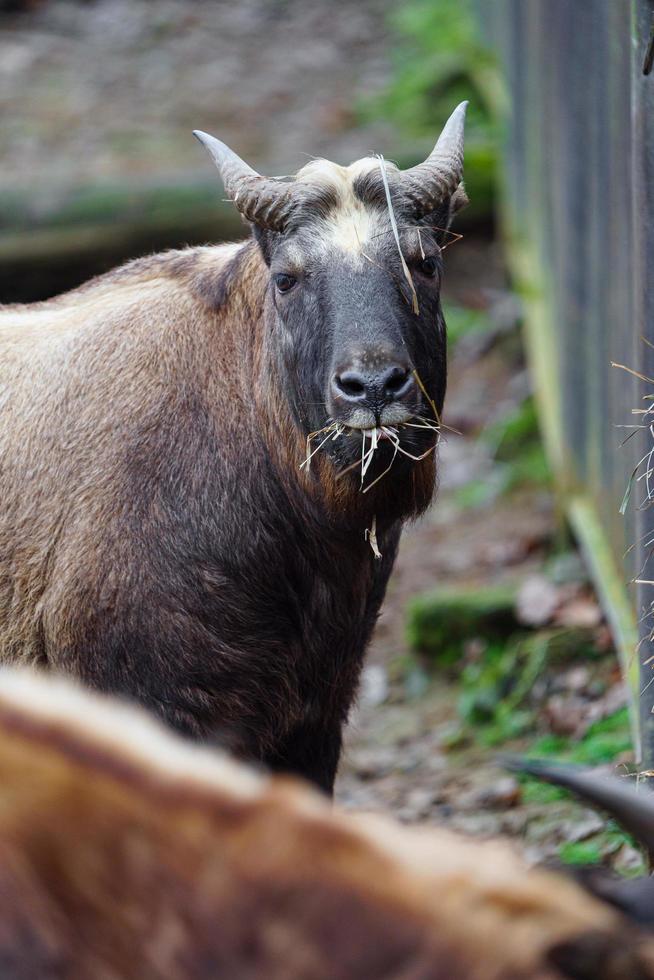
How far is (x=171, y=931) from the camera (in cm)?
141

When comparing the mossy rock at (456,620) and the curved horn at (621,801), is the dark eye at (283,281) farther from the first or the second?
the mossy rock at (456,620)

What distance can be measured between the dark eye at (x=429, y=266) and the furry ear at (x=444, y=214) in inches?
4.6

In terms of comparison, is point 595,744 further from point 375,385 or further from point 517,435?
point 517,435

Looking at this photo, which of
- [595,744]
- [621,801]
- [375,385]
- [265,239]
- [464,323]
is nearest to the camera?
[621,801]

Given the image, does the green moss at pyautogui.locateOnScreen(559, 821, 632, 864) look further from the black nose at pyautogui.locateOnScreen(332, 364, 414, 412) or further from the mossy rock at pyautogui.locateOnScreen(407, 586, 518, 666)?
the mossy rock at pyautogui.locateOnScreen(407, 586, 518, 666)

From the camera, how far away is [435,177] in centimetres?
393

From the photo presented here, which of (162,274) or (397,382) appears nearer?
(397,382)

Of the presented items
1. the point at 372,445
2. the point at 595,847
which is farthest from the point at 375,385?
the point at 595,847

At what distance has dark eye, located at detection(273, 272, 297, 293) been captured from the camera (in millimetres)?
3893

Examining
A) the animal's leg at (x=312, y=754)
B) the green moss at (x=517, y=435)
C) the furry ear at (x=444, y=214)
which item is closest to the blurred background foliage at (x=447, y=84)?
the green moss at (x=517, y=435)

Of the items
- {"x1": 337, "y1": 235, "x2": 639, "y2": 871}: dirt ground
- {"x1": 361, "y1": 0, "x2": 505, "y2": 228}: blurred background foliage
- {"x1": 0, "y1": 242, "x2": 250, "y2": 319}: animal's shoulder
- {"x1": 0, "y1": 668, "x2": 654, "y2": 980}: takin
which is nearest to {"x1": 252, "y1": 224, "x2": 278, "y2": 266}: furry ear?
{"x1": 0, "y1": 242, "x2": 250, "y2": 319}: animal's shoulder

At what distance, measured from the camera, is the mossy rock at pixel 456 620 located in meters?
6.52

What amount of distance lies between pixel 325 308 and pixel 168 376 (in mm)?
681

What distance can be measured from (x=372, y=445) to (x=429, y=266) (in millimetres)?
659
